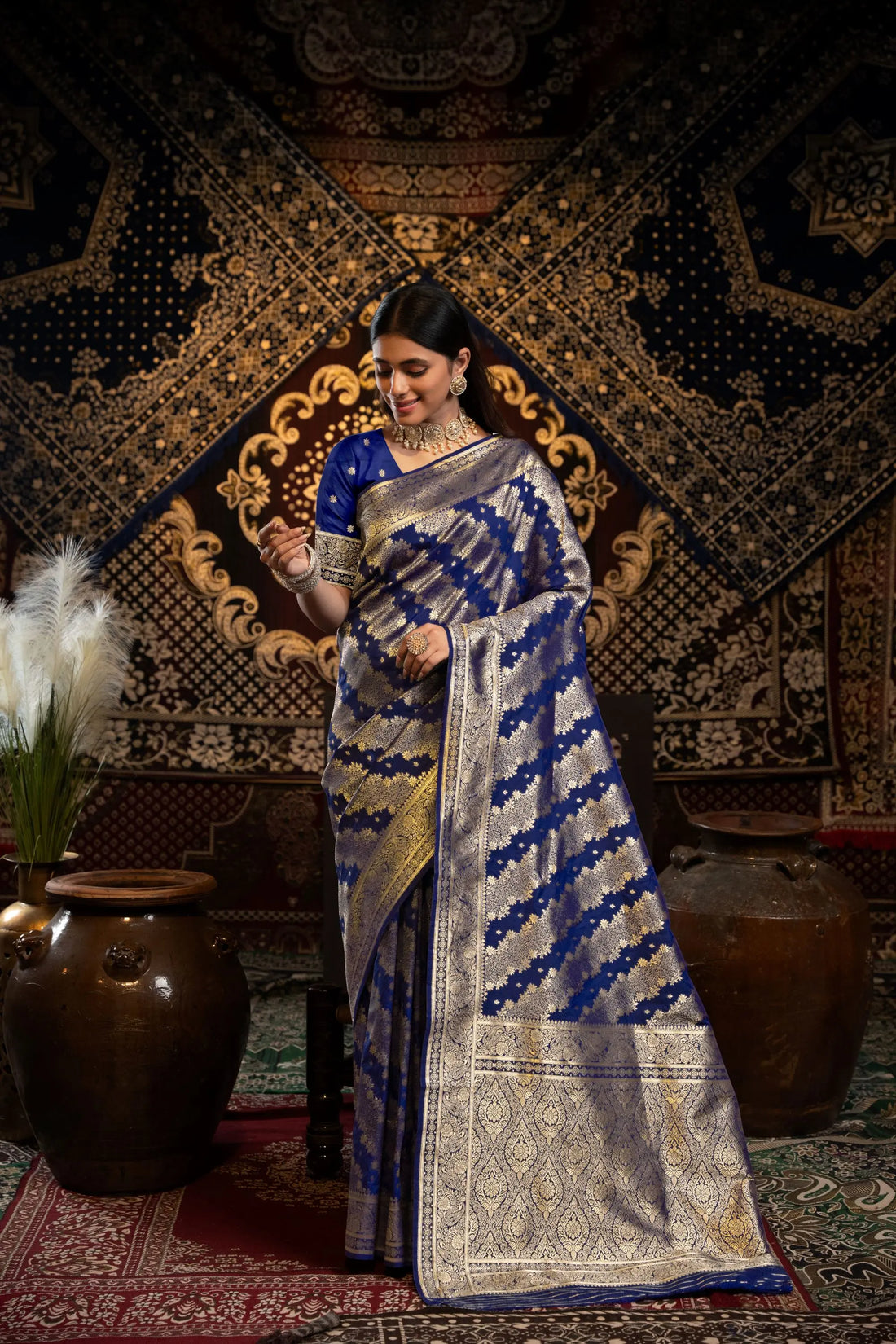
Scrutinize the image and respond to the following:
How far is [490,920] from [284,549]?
74 cm

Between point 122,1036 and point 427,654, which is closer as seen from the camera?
point 427,654

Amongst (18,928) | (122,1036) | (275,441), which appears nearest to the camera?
(122,1036)

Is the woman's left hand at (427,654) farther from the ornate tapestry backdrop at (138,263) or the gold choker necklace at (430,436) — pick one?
the ornate tapestry backdrop at (138,263)

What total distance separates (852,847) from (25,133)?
144 inches

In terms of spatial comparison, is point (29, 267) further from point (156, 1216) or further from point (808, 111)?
point (156, 1216)

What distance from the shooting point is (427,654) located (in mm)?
2367

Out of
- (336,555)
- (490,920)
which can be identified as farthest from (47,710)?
(490,920)

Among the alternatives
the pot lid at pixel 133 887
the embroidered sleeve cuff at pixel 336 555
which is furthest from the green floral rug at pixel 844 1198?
the embroidered sleeve cuff at pixel 336 555

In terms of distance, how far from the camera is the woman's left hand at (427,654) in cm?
237

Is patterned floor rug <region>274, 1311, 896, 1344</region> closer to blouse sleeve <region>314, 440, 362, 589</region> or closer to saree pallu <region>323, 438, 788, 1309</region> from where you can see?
saree pallu <region>323, 438, 788, 1309</region>

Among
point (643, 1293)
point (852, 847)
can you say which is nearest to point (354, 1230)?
point (643, 1293)

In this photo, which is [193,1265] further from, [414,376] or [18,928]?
[414,376]

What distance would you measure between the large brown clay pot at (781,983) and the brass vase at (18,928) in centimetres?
152

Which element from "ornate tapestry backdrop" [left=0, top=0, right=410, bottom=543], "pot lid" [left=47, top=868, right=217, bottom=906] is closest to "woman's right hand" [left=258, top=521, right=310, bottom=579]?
"pot lid" [left=47, top=868, right=217, bottom=906]
